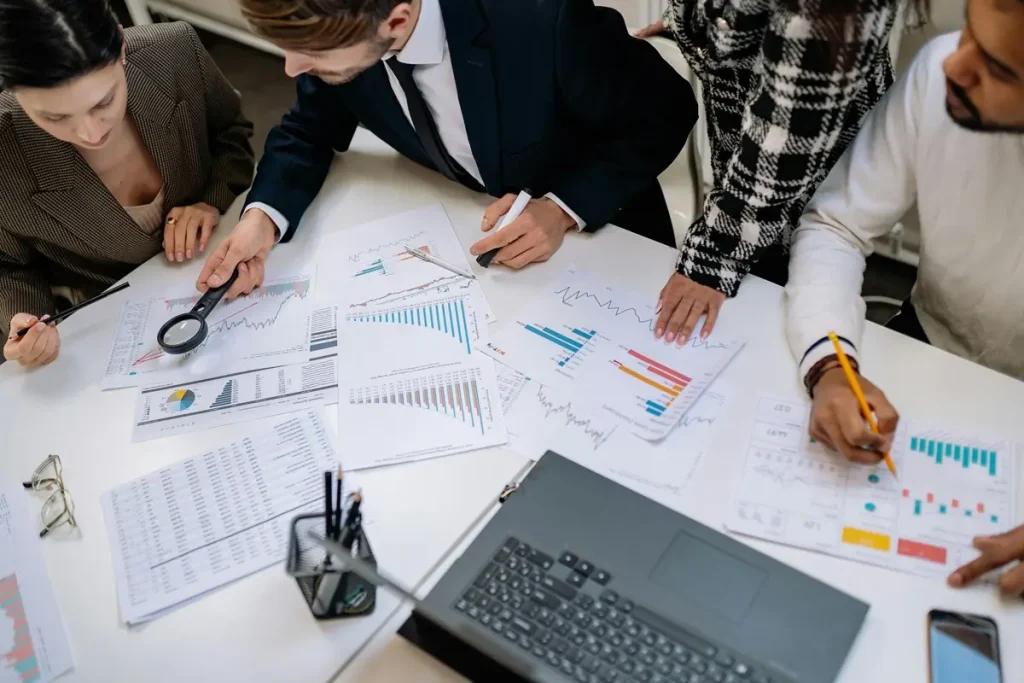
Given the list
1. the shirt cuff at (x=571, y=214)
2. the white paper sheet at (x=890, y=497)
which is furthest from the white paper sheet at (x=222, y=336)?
the white paper sheet at (x=890, y=497)

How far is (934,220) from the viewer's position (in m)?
1.04

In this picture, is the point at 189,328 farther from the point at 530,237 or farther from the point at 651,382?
the point at 651,382

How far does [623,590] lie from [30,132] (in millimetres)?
1134

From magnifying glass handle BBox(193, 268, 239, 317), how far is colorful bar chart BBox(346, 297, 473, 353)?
21cm

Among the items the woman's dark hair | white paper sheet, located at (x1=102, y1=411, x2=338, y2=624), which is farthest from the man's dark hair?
white paper sheet, located at (x1=102, y1=411, x2=338, y2=624)

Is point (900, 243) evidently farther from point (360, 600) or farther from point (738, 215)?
point (360, 600)

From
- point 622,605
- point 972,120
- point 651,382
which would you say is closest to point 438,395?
point 651,382

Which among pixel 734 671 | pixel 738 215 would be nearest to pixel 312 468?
pixel 734 671

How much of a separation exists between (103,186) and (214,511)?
A: 658mm

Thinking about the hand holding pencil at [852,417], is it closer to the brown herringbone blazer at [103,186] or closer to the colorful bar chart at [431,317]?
the colorful bar chart at [431,317]

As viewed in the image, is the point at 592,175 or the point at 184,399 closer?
the point at 184,399

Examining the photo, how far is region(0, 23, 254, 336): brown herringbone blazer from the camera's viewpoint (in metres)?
1.28

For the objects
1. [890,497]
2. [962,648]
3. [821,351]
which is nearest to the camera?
[962,648]

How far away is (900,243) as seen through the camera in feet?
6.40
